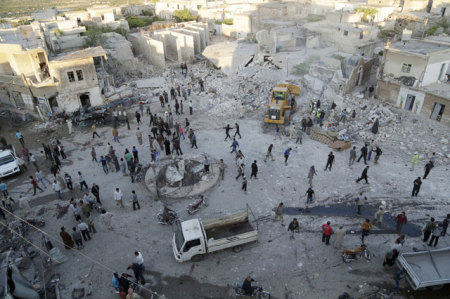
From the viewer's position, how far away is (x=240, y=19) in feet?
143

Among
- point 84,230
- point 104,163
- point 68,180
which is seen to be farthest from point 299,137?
point 68,180

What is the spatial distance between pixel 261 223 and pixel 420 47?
798 inches

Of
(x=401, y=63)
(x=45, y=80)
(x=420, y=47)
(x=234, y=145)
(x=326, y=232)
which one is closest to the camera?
(x=326, y=232)

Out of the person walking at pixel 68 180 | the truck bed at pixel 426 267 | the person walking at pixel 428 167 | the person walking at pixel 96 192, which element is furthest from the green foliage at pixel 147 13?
the truck bed at pixel 426 267

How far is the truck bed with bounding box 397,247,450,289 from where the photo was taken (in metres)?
9.73

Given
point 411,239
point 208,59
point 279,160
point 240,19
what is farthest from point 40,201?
point 240,19

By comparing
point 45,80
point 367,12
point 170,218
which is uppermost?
point 367,12

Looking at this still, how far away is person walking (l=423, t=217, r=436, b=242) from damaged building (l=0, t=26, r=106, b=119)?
23897 mm

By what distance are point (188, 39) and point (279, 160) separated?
78.7ft

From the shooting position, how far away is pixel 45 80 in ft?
79.0

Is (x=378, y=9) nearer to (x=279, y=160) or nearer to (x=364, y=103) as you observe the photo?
(x=364, y=103)

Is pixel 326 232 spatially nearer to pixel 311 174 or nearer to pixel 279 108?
pixel 311 174

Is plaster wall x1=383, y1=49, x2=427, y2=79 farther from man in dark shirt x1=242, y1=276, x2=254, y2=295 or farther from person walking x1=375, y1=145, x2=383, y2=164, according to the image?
man in dark shirt x1=242, y1=276, x2=254, y2=295

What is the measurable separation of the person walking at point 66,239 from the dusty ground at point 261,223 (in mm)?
267
